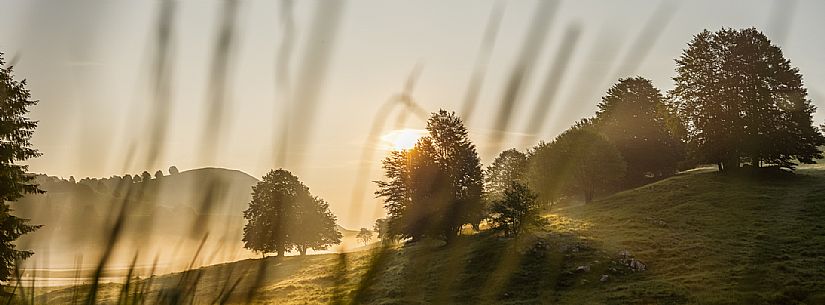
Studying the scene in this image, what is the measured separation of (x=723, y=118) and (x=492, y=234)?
3378 cm

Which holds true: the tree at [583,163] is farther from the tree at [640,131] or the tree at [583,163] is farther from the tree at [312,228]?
the tree at [312,228]

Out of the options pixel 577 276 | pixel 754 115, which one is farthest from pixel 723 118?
pixel 577 276

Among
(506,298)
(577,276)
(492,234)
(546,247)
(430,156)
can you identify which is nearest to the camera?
(506,298)

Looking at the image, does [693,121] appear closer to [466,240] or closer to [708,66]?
[708,66]

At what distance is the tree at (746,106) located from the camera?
57.3 metres

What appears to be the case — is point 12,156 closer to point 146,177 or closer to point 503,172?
point 146,177

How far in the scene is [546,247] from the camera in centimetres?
3934


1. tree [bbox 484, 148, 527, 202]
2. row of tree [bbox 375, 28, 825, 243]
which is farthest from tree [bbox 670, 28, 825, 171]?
tree [bbox 484, 148, 527, 202]

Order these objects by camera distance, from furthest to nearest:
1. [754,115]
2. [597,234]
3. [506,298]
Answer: [754,115], [597,234], [506,298]

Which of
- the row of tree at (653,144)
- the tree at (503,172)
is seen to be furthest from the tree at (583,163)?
the tree at (503,172)

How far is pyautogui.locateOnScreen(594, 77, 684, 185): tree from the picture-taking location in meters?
71.5

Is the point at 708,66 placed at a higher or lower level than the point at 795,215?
higher

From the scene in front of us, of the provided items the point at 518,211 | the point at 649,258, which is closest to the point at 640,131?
the point at 518,211

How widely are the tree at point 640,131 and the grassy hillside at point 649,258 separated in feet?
54.3
